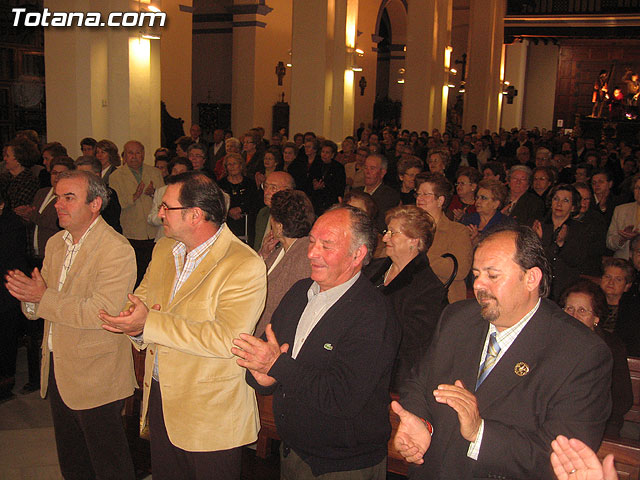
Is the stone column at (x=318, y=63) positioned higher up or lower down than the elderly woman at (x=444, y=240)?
higher up

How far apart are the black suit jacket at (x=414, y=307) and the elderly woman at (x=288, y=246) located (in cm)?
54

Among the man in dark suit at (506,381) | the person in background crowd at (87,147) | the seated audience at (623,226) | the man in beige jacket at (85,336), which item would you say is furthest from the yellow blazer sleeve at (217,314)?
the person in background crowd at (87,147)

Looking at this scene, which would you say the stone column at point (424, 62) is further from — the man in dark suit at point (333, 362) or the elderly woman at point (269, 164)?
the man in dark suit at point (333, 362)

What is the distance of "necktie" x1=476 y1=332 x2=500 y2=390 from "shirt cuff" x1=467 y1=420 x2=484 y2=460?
8.9 inches

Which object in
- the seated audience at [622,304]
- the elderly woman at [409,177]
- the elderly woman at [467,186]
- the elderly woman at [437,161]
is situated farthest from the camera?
the elderly woman at [437,161]

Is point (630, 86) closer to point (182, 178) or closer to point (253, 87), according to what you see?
point (253, 87)

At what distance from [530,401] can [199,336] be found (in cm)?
128

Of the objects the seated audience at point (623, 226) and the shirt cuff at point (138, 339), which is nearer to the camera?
the shirt cuff at point (138, 339)

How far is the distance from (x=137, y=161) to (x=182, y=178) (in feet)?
14.5

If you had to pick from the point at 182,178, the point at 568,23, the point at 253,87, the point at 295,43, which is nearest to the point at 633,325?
the point at 182,178

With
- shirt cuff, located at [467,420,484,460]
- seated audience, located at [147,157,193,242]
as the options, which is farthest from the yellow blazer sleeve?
seated audience, located at [147,157,193,242]

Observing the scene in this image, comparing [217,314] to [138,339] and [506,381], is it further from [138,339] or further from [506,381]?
[506,381]

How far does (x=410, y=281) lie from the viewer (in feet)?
11.2

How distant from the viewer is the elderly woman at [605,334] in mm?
3459
